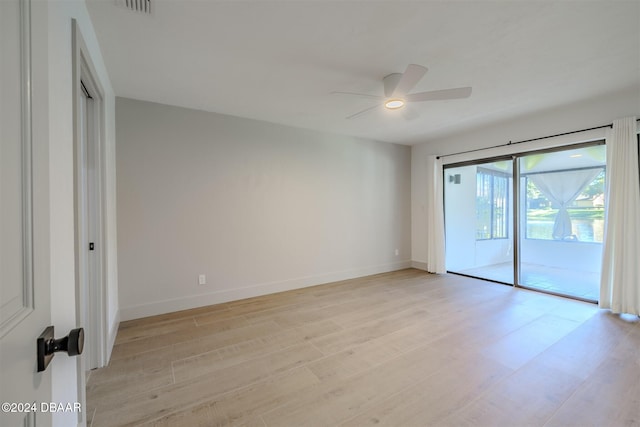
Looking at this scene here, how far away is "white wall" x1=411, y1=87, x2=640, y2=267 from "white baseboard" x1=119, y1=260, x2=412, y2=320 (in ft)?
4.56

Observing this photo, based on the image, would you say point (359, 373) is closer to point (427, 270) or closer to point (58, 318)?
point (58, 318)

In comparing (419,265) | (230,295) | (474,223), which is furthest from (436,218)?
(230,295)

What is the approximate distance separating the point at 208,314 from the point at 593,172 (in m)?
5.55

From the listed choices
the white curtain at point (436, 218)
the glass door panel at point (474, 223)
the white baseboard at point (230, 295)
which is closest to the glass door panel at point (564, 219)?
the glass door panel at point (474, 223)

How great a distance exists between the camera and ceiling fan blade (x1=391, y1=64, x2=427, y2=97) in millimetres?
Result: 2043

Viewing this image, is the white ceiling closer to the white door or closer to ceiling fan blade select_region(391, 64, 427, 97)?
ceiling fan blade select_region(391, 64, 427, 97)

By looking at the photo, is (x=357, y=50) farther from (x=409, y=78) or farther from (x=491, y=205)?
(x=491, y=205)

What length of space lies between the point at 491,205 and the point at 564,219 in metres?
1.19

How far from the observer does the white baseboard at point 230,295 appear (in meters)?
3.14

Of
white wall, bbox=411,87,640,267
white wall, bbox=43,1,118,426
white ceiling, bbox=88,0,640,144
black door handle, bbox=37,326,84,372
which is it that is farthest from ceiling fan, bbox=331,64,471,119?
black door handle, bbox=37,326,84,372

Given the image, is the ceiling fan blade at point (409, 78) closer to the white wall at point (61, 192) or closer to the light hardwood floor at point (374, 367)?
the white wall at point (61, 192)

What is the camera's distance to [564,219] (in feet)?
13.5

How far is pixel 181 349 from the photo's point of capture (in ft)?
8.09

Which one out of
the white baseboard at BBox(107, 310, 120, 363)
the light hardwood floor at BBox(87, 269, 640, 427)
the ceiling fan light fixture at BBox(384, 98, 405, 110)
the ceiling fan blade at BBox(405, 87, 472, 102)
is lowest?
the light hardwood floor at BBox(87, 269, 640, 427)
